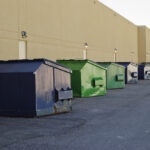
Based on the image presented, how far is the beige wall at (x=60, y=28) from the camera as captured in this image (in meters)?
14.0

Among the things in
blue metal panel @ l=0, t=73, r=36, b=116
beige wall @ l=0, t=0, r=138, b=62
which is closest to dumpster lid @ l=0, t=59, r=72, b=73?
blue metal panel @ l=0, t=73, r=36, b=116

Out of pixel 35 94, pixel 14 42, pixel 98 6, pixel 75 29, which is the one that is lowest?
pixel 35 94

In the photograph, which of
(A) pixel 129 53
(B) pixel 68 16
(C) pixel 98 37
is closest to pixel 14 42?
(B) pixel 68 16

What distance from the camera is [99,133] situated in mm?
5414

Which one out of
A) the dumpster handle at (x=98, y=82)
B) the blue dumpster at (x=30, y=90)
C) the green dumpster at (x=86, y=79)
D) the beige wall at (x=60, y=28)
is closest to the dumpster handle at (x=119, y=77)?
the green dumpster at (x=86, y=79)

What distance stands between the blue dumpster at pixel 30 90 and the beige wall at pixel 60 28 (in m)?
6.40

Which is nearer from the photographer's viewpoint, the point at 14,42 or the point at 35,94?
the point at 35,94

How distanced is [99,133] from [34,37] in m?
11.2

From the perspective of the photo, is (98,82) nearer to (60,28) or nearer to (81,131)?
(81,131)

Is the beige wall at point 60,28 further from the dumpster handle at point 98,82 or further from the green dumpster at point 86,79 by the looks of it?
the dumpster handle at point 98,82

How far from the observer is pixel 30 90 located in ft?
22.6

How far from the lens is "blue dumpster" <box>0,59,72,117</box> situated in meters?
6.89

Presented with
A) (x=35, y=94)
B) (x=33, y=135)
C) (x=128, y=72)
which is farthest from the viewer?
(x=128, y=72)

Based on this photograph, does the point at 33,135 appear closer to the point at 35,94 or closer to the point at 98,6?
the point at 35,94
